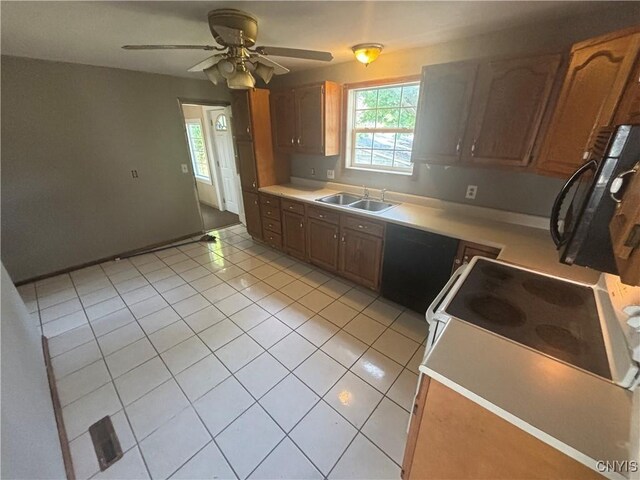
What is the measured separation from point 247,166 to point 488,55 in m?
2.80

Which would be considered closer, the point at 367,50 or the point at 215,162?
the point at 367,50

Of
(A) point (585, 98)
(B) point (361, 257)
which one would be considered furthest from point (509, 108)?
(B) point (361, 257)

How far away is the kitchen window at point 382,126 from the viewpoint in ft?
8.34

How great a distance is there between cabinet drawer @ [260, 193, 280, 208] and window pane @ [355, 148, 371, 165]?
112 cm

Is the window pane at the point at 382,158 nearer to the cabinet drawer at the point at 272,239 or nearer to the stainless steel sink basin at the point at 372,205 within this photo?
the stainless steel sink basin at the point at 372,205

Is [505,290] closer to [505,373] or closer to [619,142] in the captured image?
[505,373]

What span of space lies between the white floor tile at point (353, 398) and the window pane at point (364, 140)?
2397 millimetres

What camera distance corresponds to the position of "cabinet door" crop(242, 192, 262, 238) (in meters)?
3.59

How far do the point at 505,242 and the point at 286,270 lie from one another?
89.1 inches

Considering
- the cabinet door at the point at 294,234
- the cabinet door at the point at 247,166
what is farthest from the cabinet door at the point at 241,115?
the cabinet door at the point at 294,234

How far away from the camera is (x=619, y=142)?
745 millimetres

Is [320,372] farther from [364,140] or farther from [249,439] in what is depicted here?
[364,140]

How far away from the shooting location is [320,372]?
183 centimetres

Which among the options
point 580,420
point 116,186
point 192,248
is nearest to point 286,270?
point 192,248
